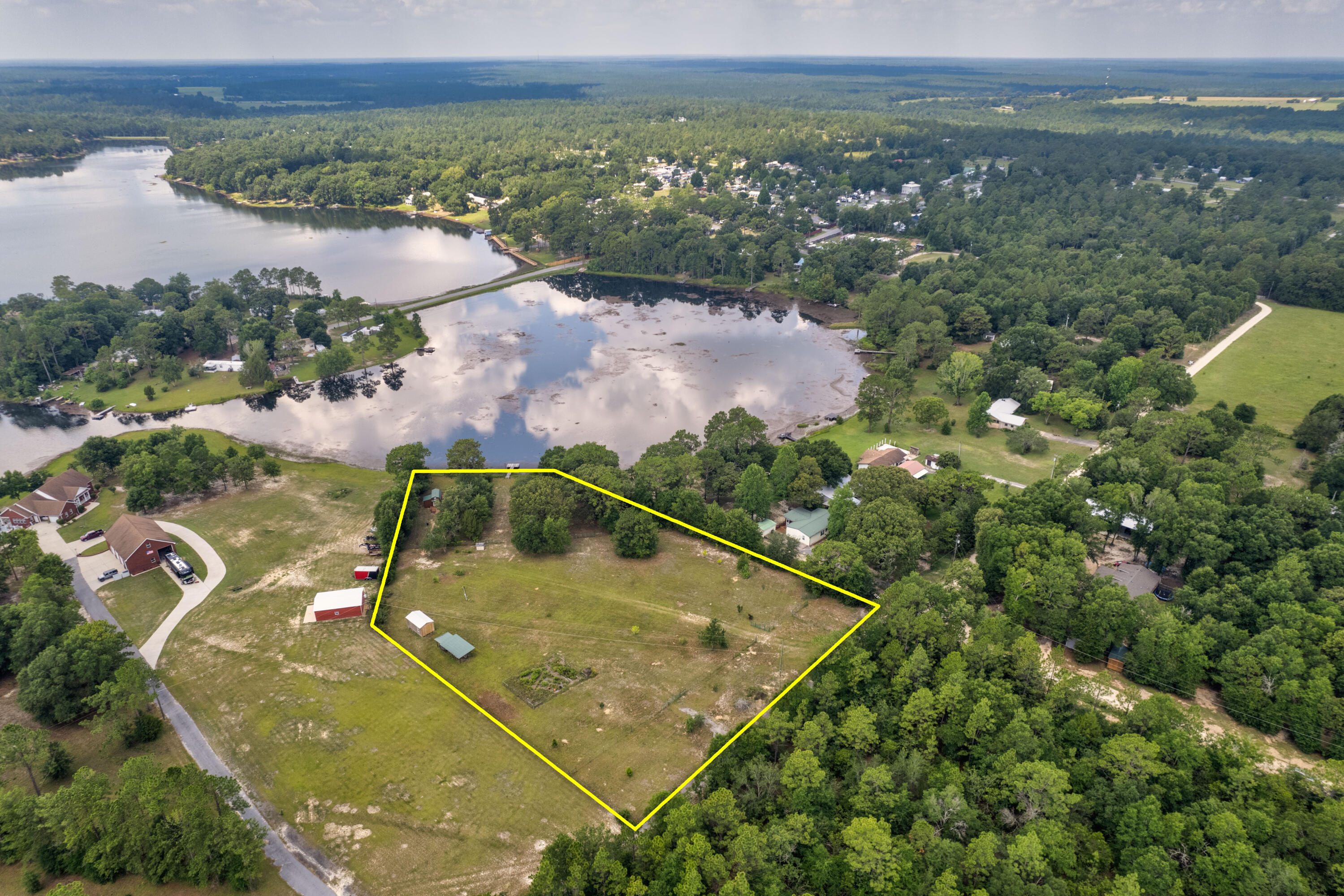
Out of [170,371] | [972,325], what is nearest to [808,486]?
[972,325]

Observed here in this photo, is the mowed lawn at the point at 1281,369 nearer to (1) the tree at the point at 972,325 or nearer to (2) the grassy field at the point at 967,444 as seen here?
(2) the grassy field at the point at 967,444

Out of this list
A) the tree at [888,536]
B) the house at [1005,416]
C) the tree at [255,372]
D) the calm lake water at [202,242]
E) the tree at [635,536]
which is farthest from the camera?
the calm lake water at [202,242]

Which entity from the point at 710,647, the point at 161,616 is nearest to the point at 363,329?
the point at 161,616

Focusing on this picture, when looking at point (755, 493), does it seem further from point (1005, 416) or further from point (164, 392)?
point (164, 392)

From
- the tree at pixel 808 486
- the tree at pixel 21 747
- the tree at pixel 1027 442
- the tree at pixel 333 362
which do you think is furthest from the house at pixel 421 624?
the tree at pixel 1027 442

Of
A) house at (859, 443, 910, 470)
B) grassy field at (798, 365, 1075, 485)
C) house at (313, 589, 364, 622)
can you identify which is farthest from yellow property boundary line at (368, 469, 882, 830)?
grassy field at (798, 365, 1075, 485)

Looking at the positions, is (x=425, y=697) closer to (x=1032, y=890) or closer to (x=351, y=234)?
(x=1032, y=890)
